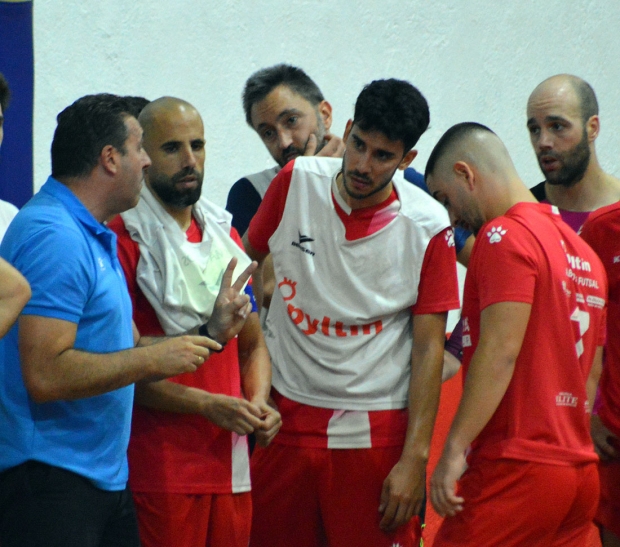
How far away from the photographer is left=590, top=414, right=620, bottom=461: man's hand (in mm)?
2541

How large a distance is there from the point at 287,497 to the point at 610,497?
972 mm

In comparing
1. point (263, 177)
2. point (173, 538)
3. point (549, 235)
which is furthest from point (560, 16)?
point (173, 538)

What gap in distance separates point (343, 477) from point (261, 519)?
0.25 meters

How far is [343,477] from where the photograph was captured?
219 centimetres

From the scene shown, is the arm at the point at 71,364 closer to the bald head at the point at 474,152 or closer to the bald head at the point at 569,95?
the bald head at the point at 474,152

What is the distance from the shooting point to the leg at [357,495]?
7.14 ft

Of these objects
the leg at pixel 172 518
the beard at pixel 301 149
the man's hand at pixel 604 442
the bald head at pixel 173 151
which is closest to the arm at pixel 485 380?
the leg at pixel 172 518

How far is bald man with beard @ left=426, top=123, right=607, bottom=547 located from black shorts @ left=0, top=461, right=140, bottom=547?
0.77m

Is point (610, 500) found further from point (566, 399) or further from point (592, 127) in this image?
point (592, 127)

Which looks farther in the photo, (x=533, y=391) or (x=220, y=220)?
(x=220, y=220)

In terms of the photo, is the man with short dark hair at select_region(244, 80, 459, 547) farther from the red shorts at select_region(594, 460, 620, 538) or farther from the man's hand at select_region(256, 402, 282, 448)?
the red shorts at select_region(594, 460, 620, 538)

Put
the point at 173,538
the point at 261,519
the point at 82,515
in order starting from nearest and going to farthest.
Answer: the point at 82,515, the point at 173,538, the point at 261,519

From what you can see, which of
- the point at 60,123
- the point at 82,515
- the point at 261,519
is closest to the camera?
the point at 82,515

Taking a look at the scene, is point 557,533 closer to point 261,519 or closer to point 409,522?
point 409,522
